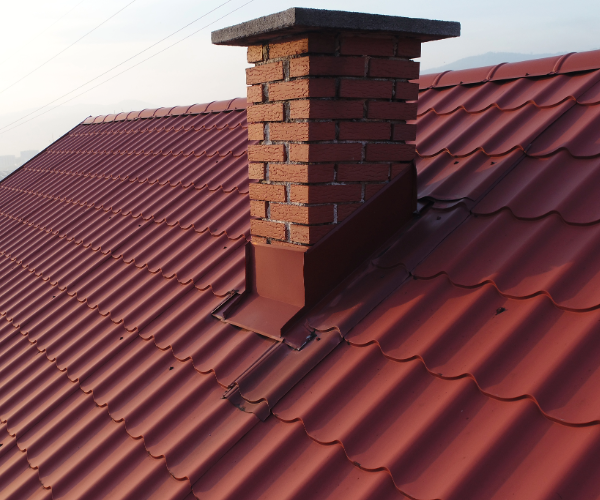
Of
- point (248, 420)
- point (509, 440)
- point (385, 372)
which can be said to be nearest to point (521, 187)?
point (385, 372)

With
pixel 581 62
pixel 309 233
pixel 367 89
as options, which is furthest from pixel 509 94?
pixel 309 233

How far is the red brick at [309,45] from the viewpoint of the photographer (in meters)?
2.17

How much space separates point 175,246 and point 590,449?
311 centimetres

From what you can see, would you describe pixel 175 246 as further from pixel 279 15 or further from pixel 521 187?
pixel 521 187

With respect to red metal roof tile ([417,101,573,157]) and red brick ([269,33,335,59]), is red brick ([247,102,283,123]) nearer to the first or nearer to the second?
red brick ([269,33,335,59])

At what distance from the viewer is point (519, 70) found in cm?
333

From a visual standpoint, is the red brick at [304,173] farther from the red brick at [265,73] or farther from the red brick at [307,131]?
the red brick at [265,73]

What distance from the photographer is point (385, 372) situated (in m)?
1.96

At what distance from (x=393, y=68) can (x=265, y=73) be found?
1.96 feet

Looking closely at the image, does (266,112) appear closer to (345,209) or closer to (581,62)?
(345,209)

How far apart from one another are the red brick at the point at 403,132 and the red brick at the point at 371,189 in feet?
0.78

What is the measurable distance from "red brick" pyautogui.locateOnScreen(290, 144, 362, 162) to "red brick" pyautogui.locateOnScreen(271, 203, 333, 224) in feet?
0.71

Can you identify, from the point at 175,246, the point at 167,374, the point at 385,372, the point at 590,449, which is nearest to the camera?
the point at 590,449

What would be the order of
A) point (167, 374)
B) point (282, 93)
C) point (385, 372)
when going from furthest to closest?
point (167, 374)
point (282, 93)
point (385, 372)
